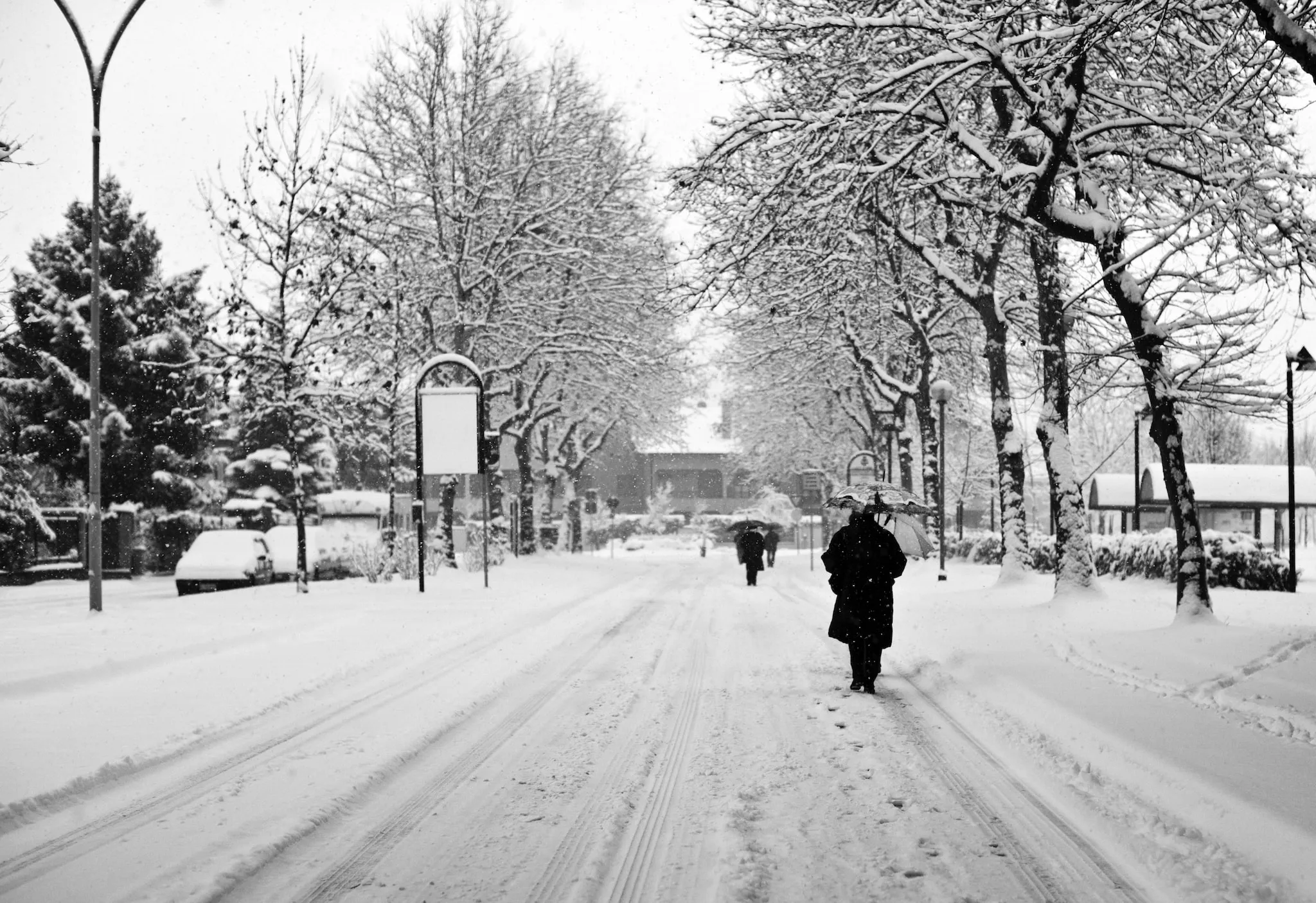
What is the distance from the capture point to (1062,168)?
42.0 feet

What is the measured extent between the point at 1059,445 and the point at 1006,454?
11.3ft

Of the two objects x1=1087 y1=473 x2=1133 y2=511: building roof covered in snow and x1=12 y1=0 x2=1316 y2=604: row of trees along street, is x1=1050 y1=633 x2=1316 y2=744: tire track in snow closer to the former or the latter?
x1=12 y1=0 x2=1316 y2=604: row of trees along street

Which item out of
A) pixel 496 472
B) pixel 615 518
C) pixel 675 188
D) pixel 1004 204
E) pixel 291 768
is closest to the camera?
pixel 291 768

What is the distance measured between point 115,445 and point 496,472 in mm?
15065

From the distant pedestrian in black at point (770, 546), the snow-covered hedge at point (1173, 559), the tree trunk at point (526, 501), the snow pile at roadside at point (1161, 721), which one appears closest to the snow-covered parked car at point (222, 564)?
the tree trunk at point (526, 501)

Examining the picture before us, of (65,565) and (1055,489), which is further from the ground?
(1055,489)

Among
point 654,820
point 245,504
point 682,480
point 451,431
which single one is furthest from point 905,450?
point 682,480

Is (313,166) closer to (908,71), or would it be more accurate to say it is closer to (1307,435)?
(908,71)

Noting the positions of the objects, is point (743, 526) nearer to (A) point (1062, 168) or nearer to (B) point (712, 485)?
(B) point (712, 485)

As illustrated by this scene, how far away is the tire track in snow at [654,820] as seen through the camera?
4420 millimetres

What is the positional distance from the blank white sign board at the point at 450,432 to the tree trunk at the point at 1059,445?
432 inches

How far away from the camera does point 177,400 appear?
1523 inches

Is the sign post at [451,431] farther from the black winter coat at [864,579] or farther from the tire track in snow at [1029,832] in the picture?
the tire track in snow at [1029,832]

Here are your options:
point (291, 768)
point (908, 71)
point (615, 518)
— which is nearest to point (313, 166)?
point (908, 71)
